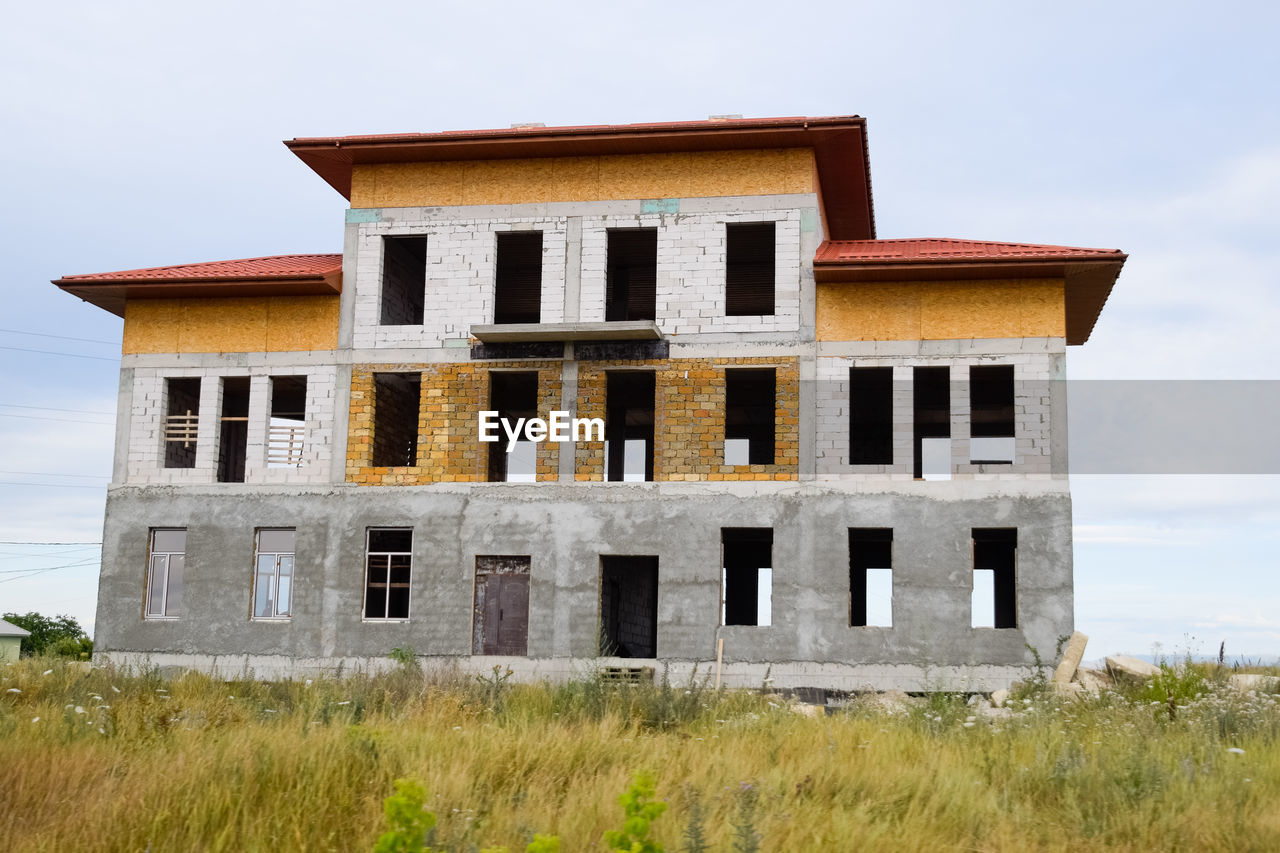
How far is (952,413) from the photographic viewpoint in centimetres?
1983

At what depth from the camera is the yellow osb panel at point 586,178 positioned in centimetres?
2061

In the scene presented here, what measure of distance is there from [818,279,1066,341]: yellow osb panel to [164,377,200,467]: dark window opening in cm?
1198

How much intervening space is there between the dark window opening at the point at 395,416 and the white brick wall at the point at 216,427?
87 centimetres

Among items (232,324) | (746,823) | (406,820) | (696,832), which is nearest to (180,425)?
(232,324)

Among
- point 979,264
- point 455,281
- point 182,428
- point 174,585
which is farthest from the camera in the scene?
point 182,428

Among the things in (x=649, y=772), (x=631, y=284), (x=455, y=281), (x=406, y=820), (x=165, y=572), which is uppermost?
(x=631, y=284)

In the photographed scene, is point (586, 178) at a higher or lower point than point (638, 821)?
higher

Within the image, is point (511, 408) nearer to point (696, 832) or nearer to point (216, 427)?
point (216, 427)

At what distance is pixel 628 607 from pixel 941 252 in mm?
9552

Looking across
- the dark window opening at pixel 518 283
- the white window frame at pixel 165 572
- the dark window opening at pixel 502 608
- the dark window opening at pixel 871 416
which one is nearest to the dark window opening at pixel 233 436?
the white window frame at pixel 165 572

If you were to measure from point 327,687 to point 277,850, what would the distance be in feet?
25.0

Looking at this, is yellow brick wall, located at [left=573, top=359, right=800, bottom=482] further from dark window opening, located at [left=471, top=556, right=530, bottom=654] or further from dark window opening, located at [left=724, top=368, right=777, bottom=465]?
dark window opening, located at [left=471, top=556, right=530, bottom=654]

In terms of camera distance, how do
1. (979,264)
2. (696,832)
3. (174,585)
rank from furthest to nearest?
1. (174,585)
2. (979,264)
3. (696,832)

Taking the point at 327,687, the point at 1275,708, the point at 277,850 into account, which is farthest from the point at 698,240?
the point at 277,850
